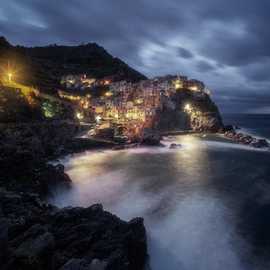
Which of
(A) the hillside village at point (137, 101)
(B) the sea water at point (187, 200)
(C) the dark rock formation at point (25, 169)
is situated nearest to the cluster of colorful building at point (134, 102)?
(A) the hillside village at point (137, 101)

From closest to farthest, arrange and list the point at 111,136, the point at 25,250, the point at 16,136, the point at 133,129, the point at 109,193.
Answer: the point at 25,250
the point at 109,193
the point at 16,136
the point at 111,136
the point at 133,129

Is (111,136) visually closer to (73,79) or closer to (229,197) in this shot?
(229,197)

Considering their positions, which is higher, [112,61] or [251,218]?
[112,61]

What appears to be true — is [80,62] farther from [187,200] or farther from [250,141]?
[187,200]

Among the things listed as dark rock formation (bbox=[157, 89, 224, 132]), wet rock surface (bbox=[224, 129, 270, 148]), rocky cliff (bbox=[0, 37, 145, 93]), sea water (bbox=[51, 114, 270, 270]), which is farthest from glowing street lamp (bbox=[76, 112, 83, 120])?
wet rock surface (bbox=[224, 129, 270, 148])

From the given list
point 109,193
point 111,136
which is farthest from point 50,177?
point 111,136

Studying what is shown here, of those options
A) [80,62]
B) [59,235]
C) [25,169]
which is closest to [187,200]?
[59,235]
